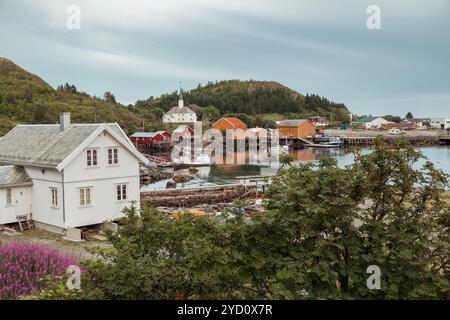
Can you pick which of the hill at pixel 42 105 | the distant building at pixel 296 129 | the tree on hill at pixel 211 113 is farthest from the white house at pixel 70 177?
the tree on hill at pixel 211 113

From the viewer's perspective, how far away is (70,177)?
832 inches

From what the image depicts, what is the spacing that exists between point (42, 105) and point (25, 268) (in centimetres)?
8364

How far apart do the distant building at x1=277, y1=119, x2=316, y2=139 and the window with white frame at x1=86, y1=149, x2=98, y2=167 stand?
111008 millimetres

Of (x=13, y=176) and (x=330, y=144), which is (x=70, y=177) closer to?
A: (x=13, y=176)

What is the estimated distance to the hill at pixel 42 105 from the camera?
83.6 meters

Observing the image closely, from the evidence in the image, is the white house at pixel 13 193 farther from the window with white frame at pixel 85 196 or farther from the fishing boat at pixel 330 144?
the fishing boat at pixel 330 144

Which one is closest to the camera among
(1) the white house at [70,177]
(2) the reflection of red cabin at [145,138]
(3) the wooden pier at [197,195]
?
(1) the white house at [70,177]

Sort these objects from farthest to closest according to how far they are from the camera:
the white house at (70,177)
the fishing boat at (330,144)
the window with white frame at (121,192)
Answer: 1. the fishing boat at (330,144)
2. the window with white frame at (121,192)
3. the white house at (70,177)

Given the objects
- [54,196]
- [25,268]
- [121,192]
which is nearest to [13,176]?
[54,196]

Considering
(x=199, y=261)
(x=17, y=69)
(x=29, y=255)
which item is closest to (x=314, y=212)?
(x=199, y=261)

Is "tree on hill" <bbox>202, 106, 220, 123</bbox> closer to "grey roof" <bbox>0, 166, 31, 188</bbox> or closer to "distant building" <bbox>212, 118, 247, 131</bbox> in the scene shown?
"distant building" <bbox>212, 118, 247, 131</bbox>

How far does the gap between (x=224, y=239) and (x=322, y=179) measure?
209 centimetres

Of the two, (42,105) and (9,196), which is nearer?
(9,196)
